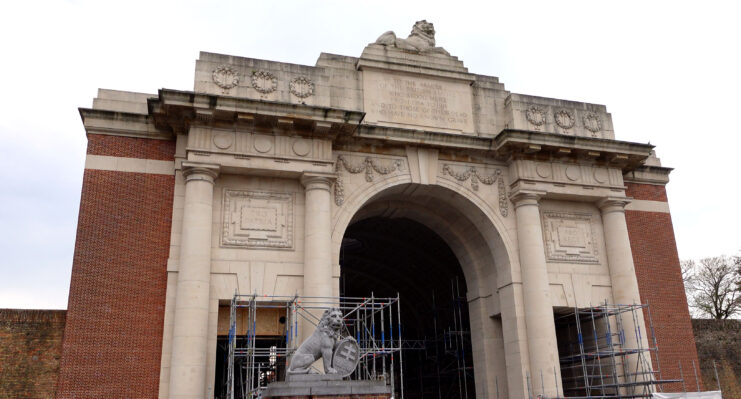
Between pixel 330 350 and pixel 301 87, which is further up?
pixel 301 87

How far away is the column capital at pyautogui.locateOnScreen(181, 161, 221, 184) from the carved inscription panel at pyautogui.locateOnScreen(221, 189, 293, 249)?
0.88 m

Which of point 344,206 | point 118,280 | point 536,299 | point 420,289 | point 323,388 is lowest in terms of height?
point 323,388

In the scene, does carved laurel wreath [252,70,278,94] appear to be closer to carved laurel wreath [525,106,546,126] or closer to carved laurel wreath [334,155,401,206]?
carved laurel wreath [334,155,401,206]

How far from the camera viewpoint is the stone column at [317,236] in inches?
694

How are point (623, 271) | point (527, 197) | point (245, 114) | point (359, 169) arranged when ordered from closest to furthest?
1. point (245, 114)
2. point (359, 169)
3. point (527, 197)
4. point (623, 271)

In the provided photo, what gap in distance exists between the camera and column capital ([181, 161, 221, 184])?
17656 millimetres

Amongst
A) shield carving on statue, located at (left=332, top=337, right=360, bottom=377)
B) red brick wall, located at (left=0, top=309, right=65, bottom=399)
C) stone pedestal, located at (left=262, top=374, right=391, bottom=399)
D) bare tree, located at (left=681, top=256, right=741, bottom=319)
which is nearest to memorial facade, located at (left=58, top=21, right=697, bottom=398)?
red brick wall, located at (left=0, top=309, right=65, bottom=399)

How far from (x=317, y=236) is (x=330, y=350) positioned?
19.1 ft

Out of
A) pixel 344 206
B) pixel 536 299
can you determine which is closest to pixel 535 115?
pixel 536 299

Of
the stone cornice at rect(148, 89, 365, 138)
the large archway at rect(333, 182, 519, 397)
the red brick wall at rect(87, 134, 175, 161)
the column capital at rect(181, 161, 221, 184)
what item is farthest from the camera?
the large archway at rect(333, 182, 519, 397)

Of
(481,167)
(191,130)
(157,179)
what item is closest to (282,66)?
(191,130)

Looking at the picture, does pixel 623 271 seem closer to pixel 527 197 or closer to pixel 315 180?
pixel 527 197

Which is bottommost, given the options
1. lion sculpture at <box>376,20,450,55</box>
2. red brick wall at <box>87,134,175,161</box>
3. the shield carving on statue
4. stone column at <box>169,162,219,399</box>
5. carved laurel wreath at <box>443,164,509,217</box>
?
the shield carving on statue

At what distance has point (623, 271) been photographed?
828 inches
